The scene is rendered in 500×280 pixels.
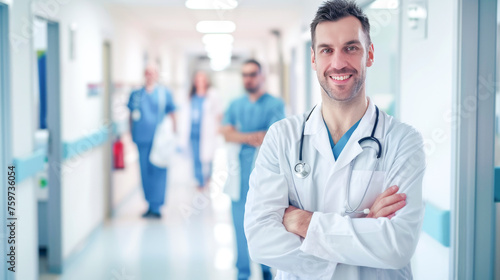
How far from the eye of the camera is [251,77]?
10.6ft

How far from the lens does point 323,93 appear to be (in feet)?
4.75

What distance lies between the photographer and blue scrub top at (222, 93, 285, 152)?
318 centimetres

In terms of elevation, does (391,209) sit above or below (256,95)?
below

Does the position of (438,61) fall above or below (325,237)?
above

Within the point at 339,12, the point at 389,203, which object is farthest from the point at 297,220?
the point at 339,12

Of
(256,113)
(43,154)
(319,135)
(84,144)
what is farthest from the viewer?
(84,144)


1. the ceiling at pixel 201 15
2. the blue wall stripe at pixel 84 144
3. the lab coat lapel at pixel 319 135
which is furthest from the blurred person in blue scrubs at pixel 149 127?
the lab coat lapel at pixel 319 135

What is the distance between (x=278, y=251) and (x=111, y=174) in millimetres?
3776

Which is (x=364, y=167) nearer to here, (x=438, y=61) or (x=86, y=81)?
(x=438, y=61)

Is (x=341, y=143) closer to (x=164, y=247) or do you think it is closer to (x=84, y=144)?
(x=164, y=247)

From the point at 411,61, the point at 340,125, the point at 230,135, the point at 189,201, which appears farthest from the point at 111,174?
the point at 340,125

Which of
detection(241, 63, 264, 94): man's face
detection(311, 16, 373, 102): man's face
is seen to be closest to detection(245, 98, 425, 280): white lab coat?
detection(311, 16, 373, 102): man's face

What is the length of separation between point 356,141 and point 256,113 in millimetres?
1842

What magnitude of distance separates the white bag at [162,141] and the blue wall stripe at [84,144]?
45 centimetres
